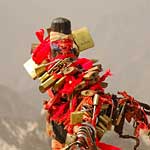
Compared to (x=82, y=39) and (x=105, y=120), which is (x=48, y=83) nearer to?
(x=105, y=120)

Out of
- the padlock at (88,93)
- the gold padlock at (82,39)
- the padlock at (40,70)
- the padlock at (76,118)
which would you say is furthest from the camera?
the gold padlock at (82,39)

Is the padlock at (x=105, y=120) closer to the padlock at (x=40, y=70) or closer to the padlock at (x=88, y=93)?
the padlock at (x=88, y=93)

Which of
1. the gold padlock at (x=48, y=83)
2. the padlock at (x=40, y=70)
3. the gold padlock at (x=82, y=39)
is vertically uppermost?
the gold padlock at (x=82, y=39)

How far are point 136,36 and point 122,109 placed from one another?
4204 inches

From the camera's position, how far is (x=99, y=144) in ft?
18.9

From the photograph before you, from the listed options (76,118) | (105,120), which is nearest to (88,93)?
(105,120)

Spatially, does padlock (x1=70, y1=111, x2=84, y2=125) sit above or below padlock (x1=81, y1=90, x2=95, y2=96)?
below

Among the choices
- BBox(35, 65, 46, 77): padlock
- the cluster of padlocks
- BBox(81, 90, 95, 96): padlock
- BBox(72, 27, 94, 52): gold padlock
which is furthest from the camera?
BBox(72, 27, 94, 52): gold padlock

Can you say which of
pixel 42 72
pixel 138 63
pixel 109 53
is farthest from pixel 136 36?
pixel 42 72

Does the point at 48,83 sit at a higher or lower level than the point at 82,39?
lower

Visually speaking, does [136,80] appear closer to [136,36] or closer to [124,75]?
[124,75]

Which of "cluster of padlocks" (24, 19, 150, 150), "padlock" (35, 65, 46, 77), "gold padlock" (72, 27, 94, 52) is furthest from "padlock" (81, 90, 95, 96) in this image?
"gold padlock" (72, 27, 94, 52)

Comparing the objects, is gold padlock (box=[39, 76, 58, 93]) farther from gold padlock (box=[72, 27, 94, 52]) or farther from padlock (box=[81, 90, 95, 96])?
gold padlock (box=[72, 27, 94, 52])

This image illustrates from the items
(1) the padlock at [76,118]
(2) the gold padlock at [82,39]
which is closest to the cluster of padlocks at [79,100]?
(1) the padlock at [76,118]
